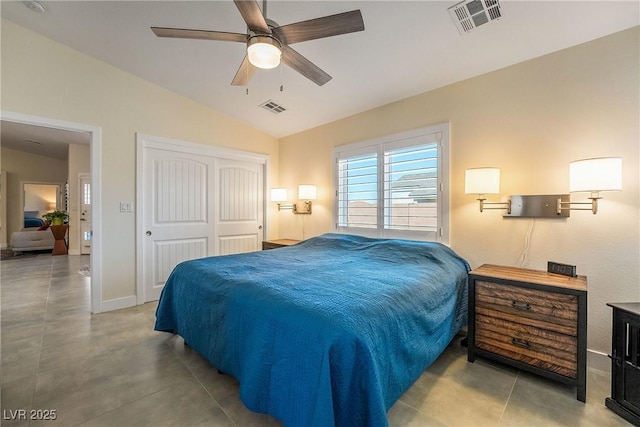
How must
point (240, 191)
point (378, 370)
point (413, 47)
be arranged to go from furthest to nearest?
point (240, 191) → point (413, 47) → point (378, 370)

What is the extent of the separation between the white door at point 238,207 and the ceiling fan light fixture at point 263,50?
2673 millimetres

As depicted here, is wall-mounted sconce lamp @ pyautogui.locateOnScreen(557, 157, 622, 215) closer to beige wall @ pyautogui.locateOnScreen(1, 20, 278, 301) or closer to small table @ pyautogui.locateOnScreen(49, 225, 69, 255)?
beige wall @ pyautogui.locateOnScreen(1, 20, 278, 301)

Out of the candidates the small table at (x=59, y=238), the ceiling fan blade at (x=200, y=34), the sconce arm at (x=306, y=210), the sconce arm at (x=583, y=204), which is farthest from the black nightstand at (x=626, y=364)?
the small table at (x=59, y=238)

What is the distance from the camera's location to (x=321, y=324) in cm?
123

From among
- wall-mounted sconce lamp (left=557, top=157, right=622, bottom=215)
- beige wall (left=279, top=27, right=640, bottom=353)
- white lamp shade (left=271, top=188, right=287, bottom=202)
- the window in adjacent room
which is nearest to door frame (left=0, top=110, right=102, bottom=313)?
white lamp shade (left=271, top=188, right=287, bottom=202)

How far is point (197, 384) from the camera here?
6.16ft

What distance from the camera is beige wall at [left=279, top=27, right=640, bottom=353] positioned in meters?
1.97

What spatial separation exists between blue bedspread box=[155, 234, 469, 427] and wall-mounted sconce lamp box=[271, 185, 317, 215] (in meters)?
1.59

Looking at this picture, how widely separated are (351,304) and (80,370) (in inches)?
85.0

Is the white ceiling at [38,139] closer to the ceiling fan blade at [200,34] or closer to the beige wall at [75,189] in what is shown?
the beige wall at [75,189]

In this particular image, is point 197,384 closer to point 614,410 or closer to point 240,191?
point 614,410

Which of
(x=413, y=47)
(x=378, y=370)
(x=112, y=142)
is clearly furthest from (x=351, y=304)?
(x=112, y=142)

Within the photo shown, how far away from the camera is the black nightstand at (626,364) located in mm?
1537

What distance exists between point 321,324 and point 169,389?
1351 millimetres
